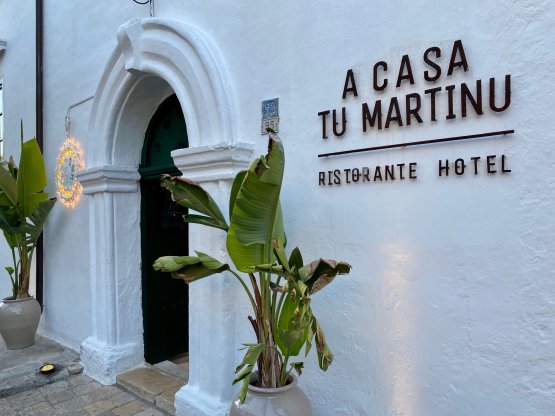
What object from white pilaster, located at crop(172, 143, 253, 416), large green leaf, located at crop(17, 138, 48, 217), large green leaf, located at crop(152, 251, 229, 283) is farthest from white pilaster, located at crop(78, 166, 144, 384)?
large green leaf, located at crop(152, 251, 229, 283)

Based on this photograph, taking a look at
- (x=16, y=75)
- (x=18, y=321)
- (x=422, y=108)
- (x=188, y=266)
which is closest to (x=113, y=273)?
(x=18, y=321)

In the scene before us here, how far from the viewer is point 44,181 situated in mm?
5305

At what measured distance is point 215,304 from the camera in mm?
3424

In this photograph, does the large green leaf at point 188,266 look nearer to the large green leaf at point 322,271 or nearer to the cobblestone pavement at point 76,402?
the large green leaf at point 322,271

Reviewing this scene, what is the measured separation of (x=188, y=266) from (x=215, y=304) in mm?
949

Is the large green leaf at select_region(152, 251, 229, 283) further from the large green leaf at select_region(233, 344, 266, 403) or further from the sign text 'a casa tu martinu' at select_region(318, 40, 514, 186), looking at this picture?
the sign text 'a casa tu martinu' at select_region(318, 40, 514, 186)

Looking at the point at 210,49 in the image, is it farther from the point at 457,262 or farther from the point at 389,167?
the point at 457,262

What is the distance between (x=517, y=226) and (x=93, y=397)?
13.2 feet

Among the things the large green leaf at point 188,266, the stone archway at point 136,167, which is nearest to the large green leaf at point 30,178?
the stone archway at point 136,167

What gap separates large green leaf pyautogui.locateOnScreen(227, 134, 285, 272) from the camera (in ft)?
6.88

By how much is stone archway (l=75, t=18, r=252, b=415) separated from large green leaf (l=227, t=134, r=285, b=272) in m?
1.00

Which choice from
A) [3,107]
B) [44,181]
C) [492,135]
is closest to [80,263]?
[44,181]

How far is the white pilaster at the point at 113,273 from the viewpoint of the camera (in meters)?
4.61

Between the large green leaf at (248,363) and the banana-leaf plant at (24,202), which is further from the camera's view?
the banana-leaf plant at (24,202)
